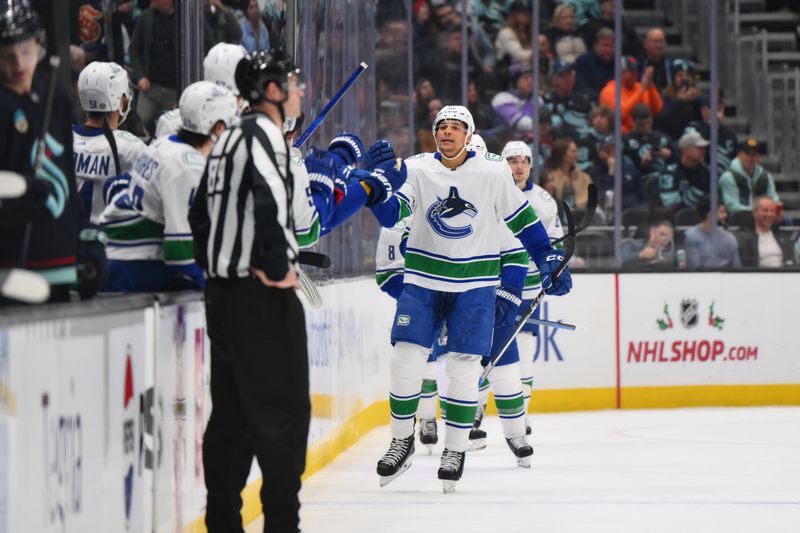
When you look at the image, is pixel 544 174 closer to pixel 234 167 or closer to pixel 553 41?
pixel 553 41

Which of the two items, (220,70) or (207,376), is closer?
(207,376)

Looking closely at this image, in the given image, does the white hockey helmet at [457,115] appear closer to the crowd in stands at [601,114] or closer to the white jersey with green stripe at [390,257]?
the white jersey with green stripe at [390,257]

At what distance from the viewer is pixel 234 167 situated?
11.6 ft

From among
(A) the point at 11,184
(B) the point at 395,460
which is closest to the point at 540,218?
(B) the point at 395,460

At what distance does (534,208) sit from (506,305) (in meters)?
0.91

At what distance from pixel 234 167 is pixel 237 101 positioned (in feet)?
2.58

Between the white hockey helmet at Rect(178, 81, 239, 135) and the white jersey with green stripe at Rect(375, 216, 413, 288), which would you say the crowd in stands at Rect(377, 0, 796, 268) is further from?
the white hockey helmet at Rect(178, 81, 239, 135)

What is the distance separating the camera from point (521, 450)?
6410mm

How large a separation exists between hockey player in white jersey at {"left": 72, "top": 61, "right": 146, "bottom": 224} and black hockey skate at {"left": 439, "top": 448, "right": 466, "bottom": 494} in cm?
165

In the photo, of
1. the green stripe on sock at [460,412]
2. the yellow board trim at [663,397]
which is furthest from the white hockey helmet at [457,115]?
the yellow board trim at [663,397]

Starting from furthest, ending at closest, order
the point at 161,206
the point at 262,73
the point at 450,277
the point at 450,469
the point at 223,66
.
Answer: the point at 450,277
the point at 450,469
the point at 223,66
the point at 161,206
the point at 262,73

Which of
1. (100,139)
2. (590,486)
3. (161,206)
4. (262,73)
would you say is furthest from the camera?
(590,486)

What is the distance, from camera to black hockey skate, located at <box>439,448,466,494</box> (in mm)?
5554

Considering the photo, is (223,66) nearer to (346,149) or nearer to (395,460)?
(346,149)
